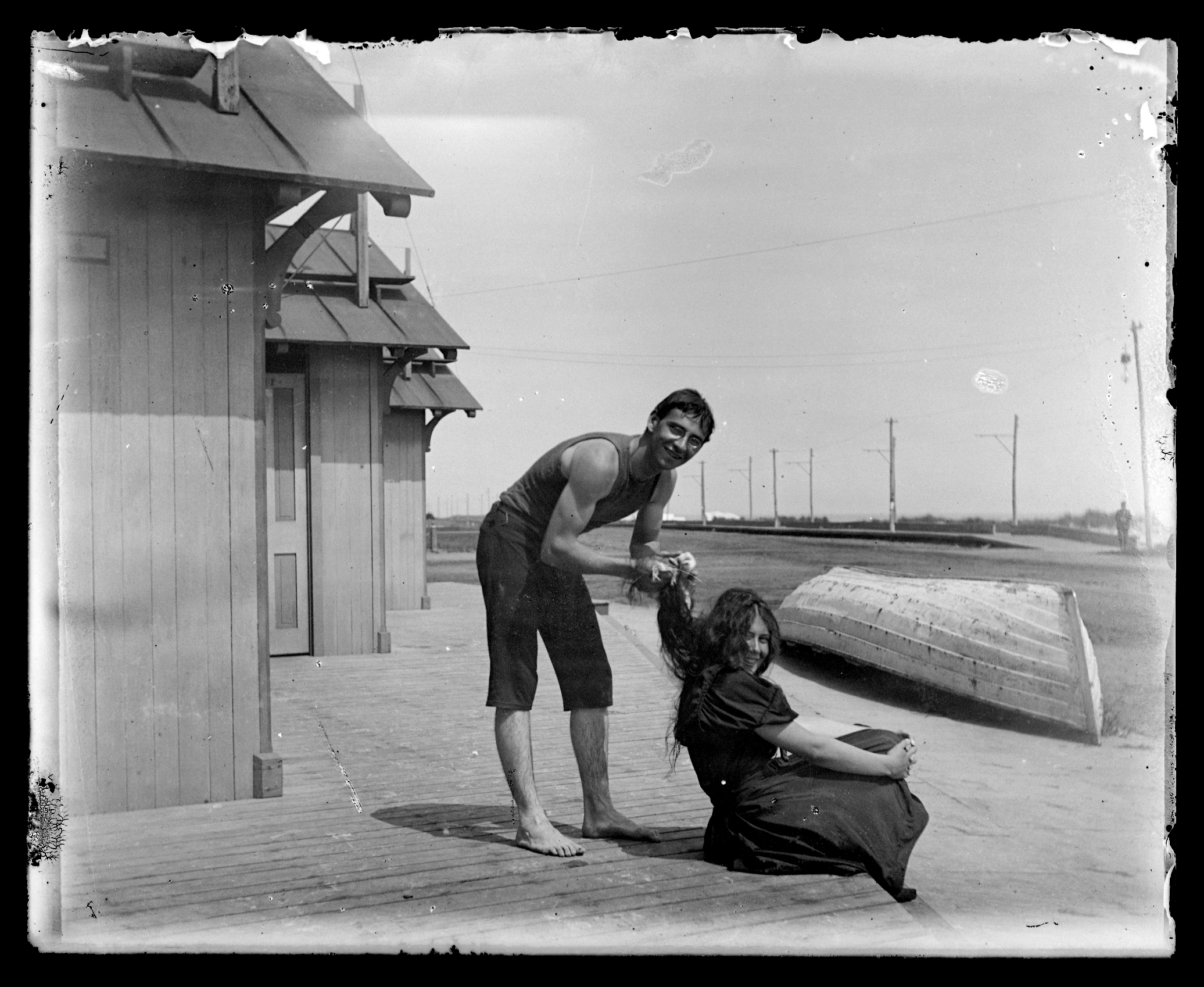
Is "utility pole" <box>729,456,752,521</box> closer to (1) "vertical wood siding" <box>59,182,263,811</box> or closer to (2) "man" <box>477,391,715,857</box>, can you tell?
(2) "man" <box>477,391,715,857</box>

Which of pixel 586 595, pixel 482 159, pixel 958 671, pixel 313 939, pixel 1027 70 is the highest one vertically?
pixel 1027 70

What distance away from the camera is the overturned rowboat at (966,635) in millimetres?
5523

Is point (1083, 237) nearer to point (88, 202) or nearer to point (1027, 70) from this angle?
point (1027, 70)

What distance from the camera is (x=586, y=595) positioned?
159 inches

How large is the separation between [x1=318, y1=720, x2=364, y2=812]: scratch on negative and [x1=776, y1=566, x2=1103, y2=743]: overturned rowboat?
94.6 inches

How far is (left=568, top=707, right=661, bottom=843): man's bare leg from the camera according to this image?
12.9 ft

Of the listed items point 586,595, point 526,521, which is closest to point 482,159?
point 526,521

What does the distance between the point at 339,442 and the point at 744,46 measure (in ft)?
14.0

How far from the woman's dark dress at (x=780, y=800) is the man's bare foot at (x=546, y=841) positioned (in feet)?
1.60

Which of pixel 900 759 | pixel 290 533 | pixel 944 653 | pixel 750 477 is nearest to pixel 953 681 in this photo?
pixel 944 653

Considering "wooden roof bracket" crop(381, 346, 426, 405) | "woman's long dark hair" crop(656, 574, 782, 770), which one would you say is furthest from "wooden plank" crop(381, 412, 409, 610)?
"woman's long dark hair" crop(656, 574, 782, 770)

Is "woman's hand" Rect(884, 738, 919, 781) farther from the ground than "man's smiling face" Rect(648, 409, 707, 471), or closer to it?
closer to it

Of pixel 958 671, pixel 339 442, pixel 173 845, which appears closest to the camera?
pixel 173 845

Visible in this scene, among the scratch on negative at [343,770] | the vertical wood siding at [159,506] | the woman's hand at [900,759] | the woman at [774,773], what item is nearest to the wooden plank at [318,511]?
the scratch on negative at [343,770]
